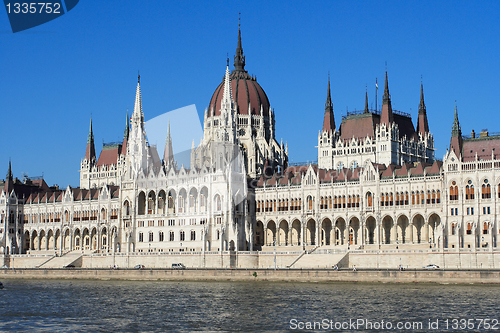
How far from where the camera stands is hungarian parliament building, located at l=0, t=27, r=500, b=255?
11850cm

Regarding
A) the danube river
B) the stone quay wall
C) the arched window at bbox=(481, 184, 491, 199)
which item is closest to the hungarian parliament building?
the arched window at bbox=(481, 184, 491, 199)

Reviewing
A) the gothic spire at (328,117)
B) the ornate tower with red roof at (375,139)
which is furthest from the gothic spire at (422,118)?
the gothic spire at (328,117)

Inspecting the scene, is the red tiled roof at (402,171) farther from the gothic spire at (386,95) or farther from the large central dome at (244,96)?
the large central dome at (244,96)

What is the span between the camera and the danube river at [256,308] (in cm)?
6659

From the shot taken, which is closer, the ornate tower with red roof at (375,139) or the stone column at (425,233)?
the stone column at (425,233)

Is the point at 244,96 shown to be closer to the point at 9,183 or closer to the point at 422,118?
the point at 422,118

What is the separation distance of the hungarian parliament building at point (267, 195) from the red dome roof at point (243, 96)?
0.82 ft

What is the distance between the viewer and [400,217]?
12631 centimetres

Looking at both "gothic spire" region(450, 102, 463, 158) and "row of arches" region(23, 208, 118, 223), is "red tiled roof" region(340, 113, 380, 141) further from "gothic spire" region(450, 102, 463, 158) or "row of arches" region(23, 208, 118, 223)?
"row of arches" region(23, 208, 118, 223)

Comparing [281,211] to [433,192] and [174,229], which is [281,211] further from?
[433,192]

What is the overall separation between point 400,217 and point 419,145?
121 feet

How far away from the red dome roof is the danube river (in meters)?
68.8

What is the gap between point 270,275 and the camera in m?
109

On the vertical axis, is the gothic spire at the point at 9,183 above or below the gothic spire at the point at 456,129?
below
